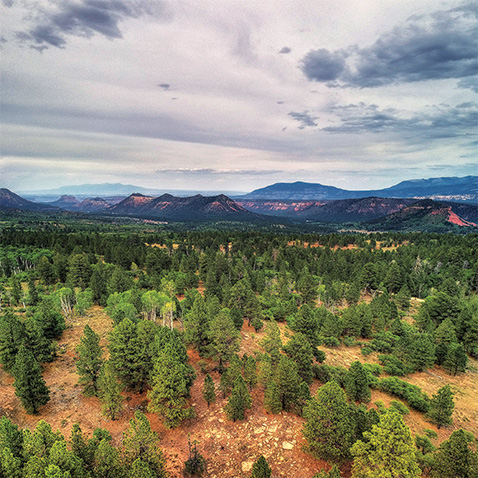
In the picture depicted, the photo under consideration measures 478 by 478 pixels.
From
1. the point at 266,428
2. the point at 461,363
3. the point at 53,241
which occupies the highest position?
the point at 53,241

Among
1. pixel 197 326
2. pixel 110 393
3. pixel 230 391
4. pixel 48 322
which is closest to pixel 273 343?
pixel 230 391

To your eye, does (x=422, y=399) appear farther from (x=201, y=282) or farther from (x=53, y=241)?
(x=53, y=241)

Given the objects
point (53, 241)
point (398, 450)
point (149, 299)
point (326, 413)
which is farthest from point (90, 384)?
point (53, 241)

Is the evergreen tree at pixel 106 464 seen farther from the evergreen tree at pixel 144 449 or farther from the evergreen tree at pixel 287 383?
the evergreen tree at pixel 287 383

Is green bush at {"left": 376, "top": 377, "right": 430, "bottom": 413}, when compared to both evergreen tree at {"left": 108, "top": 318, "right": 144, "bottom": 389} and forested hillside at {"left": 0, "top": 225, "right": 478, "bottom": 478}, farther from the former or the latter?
evergreen tree at {"left": 108, "top": 318, "right": 144, "bottom": 389}

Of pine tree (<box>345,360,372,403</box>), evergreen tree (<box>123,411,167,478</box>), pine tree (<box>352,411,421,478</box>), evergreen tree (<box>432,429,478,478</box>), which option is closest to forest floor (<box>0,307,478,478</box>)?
evergreen tree (<box>123,411,167,478</box>)

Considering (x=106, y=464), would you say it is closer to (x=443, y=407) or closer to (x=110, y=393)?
(x=110, y=393)
